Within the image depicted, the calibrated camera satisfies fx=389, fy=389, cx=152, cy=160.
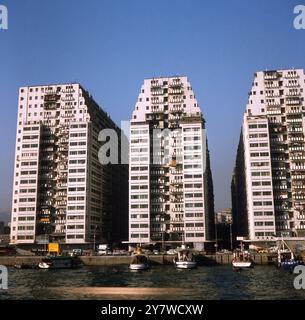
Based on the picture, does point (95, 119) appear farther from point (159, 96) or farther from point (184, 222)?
point (184, 222)

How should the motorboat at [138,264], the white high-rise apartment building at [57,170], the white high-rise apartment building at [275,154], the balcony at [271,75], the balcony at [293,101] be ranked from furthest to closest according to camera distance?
1. the balcony at [271,75]
2. the balcony at [293,101]
3. the white high-rise apartment building at [57,170]
4. the white high-rise apartment building at [275,154]
5. the motorboat at [138,264]

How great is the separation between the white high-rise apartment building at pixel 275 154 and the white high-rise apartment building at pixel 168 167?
2002 centimetres

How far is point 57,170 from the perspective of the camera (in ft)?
572

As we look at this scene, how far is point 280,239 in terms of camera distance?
482 ft

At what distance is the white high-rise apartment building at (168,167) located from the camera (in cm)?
15838

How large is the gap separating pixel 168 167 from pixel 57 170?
49814 mm

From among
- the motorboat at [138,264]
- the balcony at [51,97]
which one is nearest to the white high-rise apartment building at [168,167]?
the balcony at [51,97]

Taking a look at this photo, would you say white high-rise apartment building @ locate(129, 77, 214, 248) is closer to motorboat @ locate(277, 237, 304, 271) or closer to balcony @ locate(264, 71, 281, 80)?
motorboat @ locate(277, 237, 304, 271)

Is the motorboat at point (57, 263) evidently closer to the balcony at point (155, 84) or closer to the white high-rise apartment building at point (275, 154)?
the white high-rise apartment building at point (275, 154)

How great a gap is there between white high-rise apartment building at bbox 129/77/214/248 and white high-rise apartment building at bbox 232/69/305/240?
788 inches

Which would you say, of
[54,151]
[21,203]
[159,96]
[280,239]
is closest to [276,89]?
[159,96]

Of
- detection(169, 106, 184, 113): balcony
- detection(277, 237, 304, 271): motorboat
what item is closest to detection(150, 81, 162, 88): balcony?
detection(169, 106, 184, 113): balcony

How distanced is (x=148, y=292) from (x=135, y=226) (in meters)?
112

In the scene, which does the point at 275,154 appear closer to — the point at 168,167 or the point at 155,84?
the point at 168,167
